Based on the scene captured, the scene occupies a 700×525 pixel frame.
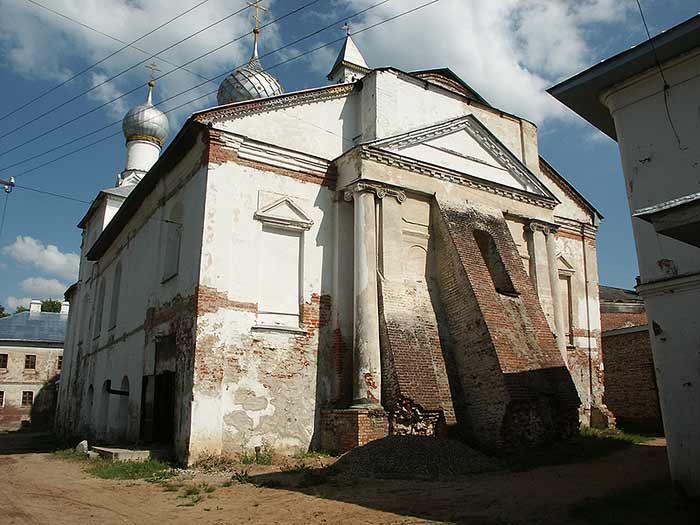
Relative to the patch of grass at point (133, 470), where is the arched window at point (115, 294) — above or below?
above

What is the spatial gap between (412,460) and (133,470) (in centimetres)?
495

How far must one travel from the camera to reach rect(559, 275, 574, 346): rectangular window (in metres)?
18.0

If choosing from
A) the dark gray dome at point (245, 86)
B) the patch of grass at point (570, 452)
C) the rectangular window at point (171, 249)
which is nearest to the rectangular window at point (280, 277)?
the rectangular window at point (171, 249)

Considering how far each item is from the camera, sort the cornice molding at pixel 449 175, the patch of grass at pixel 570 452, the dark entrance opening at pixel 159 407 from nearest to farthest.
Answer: the patch of grass at pixel 570 452
the cornice molding at pixel 449 175
the dark entrance opening at pixel 159 407

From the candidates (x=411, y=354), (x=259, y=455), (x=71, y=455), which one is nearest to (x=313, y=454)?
(x=259, y=455)

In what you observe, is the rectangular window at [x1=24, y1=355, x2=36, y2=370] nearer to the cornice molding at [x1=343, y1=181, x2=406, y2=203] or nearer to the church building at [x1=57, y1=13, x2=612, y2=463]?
the church building at [x1=57, y1=13, x2=612, y2=463]

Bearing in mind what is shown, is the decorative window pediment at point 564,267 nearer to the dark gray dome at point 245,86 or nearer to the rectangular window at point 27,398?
the dark gray dome at point 245,86

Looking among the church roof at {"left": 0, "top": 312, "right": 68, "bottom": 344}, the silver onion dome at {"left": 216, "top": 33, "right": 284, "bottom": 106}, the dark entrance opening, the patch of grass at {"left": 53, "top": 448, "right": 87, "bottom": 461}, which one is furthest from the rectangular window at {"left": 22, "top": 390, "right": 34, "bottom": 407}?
the dark entrance opening

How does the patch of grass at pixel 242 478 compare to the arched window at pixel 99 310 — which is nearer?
the patch of grass at pixel 242 478

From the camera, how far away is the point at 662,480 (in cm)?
805

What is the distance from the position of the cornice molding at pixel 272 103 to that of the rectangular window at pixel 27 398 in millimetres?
30530

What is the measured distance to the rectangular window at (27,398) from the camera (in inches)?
1416

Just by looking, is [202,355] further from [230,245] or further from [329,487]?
[329,487]

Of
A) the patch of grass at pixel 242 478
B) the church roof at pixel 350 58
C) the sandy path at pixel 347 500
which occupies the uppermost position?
the church roof at pixel 350 58
